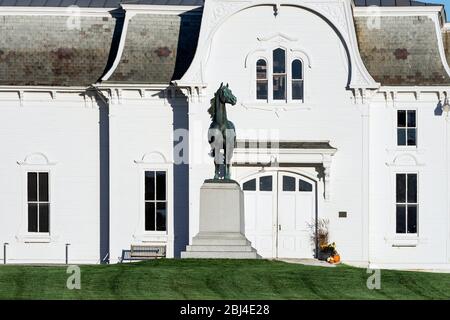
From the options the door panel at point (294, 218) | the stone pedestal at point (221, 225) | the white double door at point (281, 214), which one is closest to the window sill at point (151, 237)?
the white double door at point (281, 214)

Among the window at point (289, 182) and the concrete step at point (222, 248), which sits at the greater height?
the window at point (289, 182)

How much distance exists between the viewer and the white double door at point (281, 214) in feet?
179

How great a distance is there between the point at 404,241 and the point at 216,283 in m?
15.5

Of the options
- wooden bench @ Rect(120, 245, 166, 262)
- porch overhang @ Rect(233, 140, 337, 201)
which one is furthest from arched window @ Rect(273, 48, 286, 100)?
wooden bench @ Rect(120, 245, 166, 262)

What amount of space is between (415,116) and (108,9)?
32.1ft

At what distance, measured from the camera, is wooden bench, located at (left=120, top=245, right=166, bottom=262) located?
54.5 m

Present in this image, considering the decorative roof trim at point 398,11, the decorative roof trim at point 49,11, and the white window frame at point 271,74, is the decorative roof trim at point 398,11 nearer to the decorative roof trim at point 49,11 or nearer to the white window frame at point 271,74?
the white window frame at point 271,74

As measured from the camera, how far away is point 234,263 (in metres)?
45.5

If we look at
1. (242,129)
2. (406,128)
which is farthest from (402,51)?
(242,129)

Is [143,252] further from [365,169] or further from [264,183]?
[365,169]

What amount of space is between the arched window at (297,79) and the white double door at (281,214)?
2.26 m
